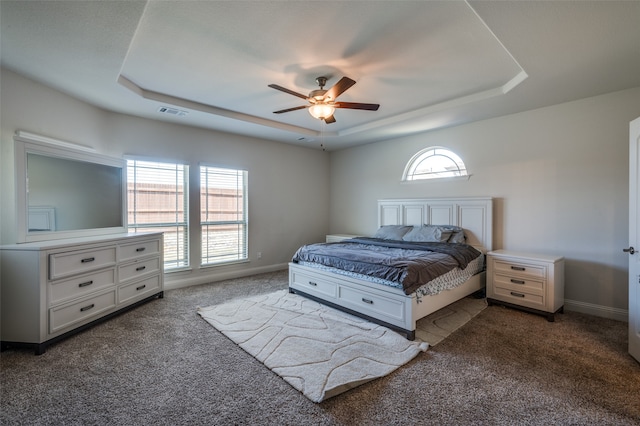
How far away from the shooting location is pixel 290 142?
5707 millimetres

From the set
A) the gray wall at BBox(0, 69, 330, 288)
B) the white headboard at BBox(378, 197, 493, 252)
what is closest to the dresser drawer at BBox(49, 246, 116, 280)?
the gray wall at BBox(0, 69, 330, 288)

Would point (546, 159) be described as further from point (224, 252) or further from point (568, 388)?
point (224, 252)

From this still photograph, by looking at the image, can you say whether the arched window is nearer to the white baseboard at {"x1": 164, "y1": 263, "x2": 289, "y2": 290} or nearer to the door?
the door

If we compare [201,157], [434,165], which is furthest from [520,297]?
[201,157]

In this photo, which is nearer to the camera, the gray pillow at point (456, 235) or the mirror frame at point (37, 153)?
the mirror frame at point (37, 153)

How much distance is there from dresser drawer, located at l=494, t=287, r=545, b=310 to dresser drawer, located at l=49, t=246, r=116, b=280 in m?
4.62

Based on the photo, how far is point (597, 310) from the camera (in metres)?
3.30

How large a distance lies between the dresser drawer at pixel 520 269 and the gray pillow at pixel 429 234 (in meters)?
0.77

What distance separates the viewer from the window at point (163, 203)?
13.4 ft

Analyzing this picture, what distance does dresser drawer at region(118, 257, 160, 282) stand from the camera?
3.30 m

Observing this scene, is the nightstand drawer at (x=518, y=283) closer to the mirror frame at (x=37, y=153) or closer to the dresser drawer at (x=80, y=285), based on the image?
the dresser drawer at (x=80, y=285)

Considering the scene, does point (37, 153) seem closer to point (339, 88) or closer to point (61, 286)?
point (61, 286)

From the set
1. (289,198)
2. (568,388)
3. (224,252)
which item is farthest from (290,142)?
(568,388)

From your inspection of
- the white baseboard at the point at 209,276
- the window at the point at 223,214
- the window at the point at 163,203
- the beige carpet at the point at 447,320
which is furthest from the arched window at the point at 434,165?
the window at the point at 163,203
